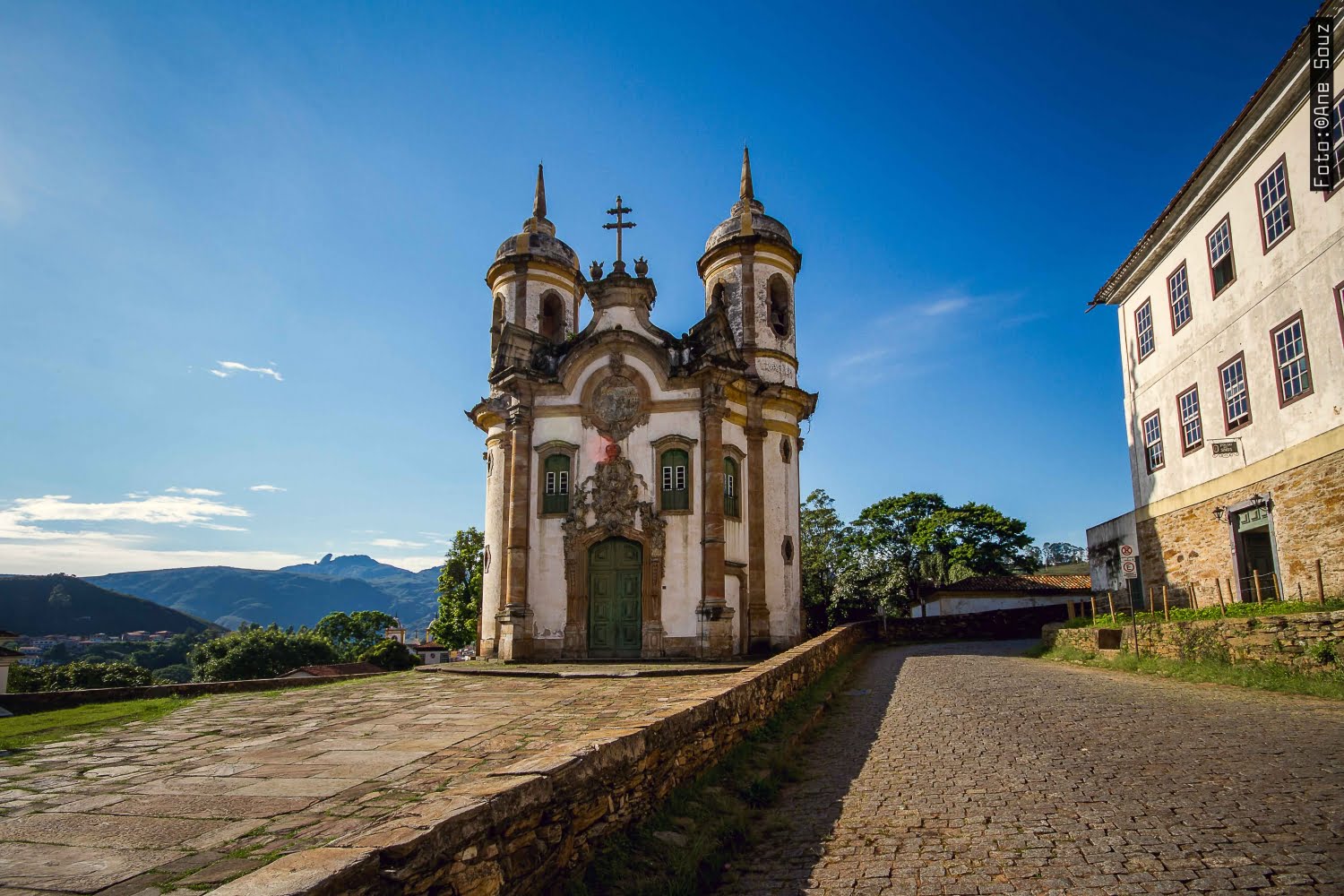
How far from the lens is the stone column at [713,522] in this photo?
19734mm

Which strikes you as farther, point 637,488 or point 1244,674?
point 637,488

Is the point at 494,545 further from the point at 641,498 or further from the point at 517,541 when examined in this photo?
the point at 641,498

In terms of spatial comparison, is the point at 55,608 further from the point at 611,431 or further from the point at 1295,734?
the point at 1295,734

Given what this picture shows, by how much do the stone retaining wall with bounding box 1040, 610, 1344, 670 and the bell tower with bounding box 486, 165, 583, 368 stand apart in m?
17.9

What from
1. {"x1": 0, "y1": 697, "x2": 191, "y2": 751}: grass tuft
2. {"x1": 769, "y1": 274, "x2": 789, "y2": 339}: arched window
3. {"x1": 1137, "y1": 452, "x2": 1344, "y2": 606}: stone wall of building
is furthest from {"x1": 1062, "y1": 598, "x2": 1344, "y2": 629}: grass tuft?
{"x1": 0, "y1": 697, "x2": 191, "y2": 751}: grass tuft

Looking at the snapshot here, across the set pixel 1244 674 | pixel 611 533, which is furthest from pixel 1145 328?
pixel 611 533

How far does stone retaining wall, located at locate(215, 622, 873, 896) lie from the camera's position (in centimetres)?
307

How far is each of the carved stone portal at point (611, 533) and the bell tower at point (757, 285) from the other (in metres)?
5.60

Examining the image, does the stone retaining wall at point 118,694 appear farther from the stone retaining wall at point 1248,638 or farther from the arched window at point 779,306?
the arched window at point 779,306

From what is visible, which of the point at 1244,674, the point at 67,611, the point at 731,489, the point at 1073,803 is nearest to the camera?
the point at 1073,803

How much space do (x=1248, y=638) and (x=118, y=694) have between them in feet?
56.5

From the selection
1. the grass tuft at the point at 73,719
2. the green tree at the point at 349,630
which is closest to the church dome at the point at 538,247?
the grass tuft at the point at 73,719

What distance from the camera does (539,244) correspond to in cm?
2605

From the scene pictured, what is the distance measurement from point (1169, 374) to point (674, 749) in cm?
1817
